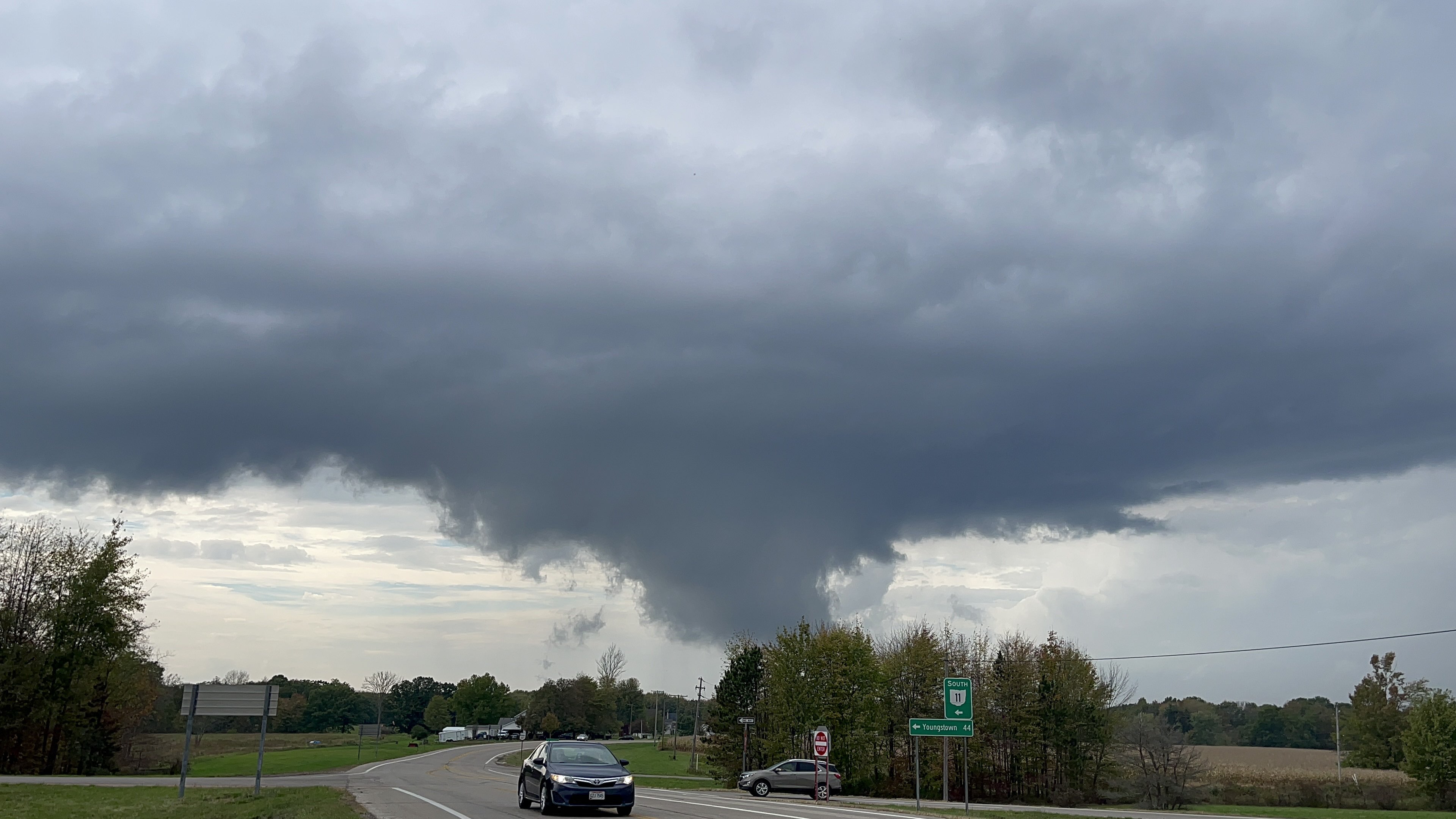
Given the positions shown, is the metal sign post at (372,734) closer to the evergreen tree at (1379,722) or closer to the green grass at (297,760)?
the green grass at (297,760)

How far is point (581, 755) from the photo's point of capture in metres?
21.2

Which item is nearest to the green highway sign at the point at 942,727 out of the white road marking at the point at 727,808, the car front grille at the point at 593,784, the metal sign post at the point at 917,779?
the metal sign post at the point at 917,779

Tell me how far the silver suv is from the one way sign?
13.3 meters

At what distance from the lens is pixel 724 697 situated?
2785 inches

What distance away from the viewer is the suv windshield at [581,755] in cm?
2078

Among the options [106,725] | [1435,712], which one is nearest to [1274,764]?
[1435,712]

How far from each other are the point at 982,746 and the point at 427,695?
154341 mm

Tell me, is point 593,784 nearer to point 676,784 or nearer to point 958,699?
point 958,699

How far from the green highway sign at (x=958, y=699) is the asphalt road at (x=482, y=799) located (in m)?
3.60

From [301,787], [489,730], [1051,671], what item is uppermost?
[1051,671]

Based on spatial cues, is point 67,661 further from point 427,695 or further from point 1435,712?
point 427,695

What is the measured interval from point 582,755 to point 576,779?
1505mm

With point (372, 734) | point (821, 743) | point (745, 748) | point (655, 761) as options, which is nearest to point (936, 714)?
point (745, 748)

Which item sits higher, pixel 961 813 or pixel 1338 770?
pixel 961 813
